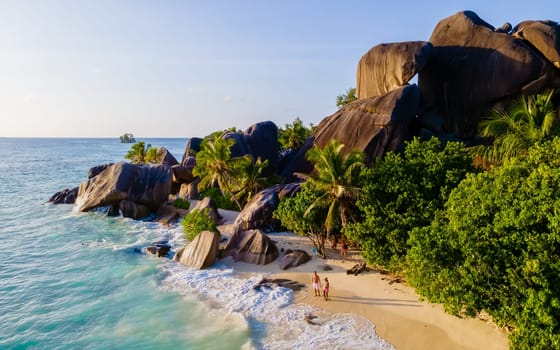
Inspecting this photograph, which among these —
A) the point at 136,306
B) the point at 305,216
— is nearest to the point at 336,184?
the point at 305,216

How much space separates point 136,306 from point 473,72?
40.2 metres

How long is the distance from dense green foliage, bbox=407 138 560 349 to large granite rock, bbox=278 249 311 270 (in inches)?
383

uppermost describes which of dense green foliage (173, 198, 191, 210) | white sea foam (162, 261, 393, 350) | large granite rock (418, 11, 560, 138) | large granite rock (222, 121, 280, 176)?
large granite rock (418, 11, 560, 138)

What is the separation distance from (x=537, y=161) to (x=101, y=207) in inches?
1737

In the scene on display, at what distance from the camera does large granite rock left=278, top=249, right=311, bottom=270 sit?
77.5ft

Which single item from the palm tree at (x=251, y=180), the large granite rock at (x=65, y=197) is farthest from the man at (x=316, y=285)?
the large granite rock at (x=65, y=197)

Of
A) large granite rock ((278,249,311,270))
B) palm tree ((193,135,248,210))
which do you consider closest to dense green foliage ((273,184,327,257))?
large granite rock ((278,249,311,270))

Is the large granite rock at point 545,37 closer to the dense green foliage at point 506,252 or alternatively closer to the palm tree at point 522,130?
the palm tree at point 522,130

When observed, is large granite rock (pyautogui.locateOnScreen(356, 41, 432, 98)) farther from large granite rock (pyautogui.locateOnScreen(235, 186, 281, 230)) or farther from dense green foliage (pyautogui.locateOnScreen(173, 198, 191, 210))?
dense green foliage (pyautogui.locateOnScreen(173, 198, 191, 210))

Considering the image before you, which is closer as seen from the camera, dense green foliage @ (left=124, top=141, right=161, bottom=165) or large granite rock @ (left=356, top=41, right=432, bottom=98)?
large granite rock @ (left=356, top=41, right=432, bottom=98)

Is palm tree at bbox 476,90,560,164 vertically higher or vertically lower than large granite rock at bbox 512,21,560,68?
lower

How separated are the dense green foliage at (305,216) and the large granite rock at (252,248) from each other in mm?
2170

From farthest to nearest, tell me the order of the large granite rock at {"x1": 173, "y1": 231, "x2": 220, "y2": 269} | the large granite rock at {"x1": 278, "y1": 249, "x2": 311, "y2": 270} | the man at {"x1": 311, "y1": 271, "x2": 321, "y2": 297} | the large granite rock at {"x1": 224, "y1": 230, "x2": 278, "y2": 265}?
1. the large granite rock at {"x1": 224, "y1": 230, "x2": 278, "y2": 265}
2. the large granite rock at {"x1": 173, "y1": 231, "x2": 220, "y2": 269}
3. the large granite rock at {"x1": 278, "y1": 249, "x2": 311, "y2": 270}
4. the man at {"x1": 311, "y1": 271, "x2": 321, "y2": 297}

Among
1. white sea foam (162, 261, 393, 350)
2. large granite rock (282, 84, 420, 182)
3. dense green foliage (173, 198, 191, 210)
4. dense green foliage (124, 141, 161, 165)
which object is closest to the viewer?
white sea foam (162, 261, 393, 350)
